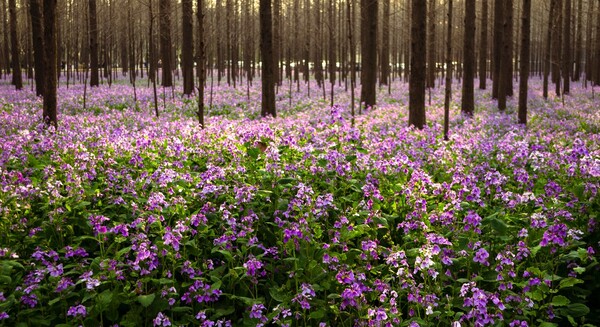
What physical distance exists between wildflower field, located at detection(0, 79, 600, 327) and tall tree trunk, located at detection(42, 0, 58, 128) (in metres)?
4.31

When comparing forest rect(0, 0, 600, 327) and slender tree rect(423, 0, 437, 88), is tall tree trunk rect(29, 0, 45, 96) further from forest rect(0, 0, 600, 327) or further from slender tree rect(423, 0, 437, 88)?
slender tree rect(423, 0, 437, 88)

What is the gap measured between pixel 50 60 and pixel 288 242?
10.1 meters

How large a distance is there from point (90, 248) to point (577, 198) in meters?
5.92

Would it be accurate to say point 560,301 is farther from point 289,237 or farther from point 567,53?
point 567,53

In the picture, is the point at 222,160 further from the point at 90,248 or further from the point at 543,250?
the point at 543,250

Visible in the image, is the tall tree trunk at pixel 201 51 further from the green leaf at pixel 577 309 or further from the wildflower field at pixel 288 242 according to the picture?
the green leaf at pixel 577 309

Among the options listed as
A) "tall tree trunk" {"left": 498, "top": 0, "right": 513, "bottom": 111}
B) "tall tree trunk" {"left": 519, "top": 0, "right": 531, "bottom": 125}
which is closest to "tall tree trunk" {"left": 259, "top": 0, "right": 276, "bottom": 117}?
"tall tree trunk" {"left": 519, "top": 0, "right": 531, "bottom": 125}

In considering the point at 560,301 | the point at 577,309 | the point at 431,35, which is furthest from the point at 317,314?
the point at 431,35

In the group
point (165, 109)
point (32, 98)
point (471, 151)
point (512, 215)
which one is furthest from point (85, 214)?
point (32, 98)

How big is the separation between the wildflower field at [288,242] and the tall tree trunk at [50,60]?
4313 mm

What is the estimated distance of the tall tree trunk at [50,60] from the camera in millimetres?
12711

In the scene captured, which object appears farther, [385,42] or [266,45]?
[385,42]

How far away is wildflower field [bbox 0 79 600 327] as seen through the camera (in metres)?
4.67

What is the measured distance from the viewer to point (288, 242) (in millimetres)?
5422
